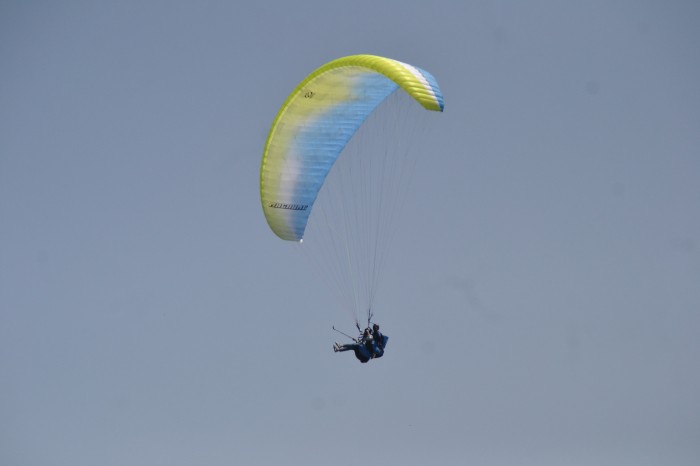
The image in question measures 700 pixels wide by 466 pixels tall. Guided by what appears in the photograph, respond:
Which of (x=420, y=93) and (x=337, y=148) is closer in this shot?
(x=420, y=93)

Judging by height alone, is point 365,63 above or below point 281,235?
above

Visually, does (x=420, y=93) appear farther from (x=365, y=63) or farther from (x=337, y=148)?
(x=337, y=148)

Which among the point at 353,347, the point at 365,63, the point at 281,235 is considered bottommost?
the point at 353,347

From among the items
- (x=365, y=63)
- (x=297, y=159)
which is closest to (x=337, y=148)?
(x=297, y=159)

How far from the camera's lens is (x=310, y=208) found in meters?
41.7

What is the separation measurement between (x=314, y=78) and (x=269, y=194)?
129 inches

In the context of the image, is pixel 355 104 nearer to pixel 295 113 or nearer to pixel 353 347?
pixel 295 113

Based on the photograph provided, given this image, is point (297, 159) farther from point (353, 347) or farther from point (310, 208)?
point (353, 347)

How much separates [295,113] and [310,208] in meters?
2.70

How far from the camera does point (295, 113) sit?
40250 mm

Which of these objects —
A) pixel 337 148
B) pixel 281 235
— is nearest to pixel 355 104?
pixel 337 148

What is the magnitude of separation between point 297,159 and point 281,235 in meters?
2.15

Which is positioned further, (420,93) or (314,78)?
(314,78)

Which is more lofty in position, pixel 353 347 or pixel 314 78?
pixel 314 78
